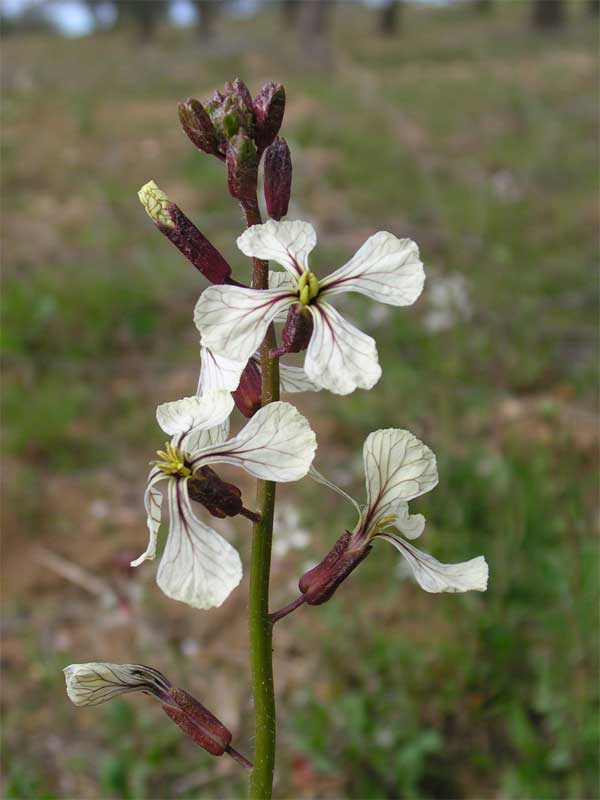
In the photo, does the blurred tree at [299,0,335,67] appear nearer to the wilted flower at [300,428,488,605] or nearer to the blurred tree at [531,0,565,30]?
the blurred tree at [531,0,565,30]

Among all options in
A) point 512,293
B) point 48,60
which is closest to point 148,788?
point 512,293

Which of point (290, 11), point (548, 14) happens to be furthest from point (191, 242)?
point (290, 11)

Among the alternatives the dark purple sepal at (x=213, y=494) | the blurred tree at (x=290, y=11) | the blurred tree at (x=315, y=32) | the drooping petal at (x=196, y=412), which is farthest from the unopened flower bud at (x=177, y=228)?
the blurred tree at (x=290, y=11)

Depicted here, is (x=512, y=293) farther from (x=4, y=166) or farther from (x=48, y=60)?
(x=48, y=60)

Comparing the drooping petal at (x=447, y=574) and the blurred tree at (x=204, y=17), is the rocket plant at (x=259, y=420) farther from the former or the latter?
the blurred tree at (x=204, y=17)

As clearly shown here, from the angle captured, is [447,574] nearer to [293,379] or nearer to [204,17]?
[293,379]

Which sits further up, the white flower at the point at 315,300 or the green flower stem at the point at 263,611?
the white flower at the point at 315,300
